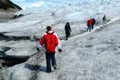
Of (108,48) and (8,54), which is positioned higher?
(108,48)

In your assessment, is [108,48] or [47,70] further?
[108,48]

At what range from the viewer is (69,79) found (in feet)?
52.3

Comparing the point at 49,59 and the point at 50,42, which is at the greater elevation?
the point at 50,42

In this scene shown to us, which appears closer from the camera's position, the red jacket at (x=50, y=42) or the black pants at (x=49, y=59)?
the red jacket at (x=50, y=42)

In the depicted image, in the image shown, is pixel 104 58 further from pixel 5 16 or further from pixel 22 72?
pixel 5 16

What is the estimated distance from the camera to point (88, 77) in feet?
51.9

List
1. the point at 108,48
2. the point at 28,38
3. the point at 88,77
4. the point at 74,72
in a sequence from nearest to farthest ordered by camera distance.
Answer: the point at 88,77, the point at 74,72, the point at 108,48, the point at 28,38

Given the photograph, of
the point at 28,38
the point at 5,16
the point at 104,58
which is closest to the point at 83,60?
the point at 104,58

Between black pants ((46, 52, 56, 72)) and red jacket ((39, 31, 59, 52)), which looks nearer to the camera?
red jacket ((39, 31, 59, 52))

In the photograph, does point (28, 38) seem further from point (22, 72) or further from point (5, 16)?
point (5, 16)

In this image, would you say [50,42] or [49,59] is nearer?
[50,42]

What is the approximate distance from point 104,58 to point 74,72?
244 centimetres

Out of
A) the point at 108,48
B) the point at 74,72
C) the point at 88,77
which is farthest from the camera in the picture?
the point at 108,48

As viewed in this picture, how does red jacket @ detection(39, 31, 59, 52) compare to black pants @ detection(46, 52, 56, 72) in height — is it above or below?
above
